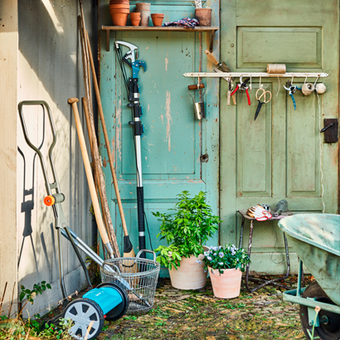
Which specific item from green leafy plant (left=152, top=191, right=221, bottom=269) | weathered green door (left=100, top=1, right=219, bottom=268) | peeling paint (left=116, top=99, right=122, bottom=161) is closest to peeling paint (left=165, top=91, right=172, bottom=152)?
weathered green door (left=100, top=1, right=219, bottom=268)

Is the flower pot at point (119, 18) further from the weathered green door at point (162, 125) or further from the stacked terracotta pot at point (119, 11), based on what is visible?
the weathered green door at point (162, 125)

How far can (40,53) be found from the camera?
280 centimetres

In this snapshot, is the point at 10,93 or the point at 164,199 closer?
the point at 10,93

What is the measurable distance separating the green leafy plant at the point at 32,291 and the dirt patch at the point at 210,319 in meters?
0.49

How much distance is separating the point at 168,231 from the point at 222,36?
183 cm

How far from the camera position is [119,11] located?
341 cm

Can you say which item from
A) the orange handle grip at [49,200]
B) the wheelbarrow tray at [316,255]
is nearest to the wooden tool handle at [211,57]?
the wheelbarrow tray at [316,255]

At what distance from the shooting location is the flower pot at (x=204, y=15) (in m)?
3.45

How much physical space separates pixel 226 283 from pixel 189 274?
354mm

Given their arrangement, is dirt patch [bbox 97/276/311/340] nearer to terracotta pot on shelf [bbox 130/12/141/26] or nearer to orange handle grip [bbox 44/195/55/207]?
orange handle grip [bbox 44/195/55/207]

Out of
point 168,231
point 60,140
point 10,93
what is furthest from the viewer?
point 168,231

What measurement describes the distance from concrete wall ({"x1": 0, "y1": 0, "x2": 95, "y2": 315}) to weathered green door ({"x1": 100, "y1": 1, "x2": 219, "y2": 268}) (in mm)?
344

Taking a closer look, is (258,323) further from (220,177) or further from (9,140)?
(9,140)

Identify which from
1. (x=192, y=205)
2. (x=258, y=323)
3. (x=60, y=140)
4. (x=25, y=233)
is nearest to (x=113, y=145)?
(x=60, y=140)
